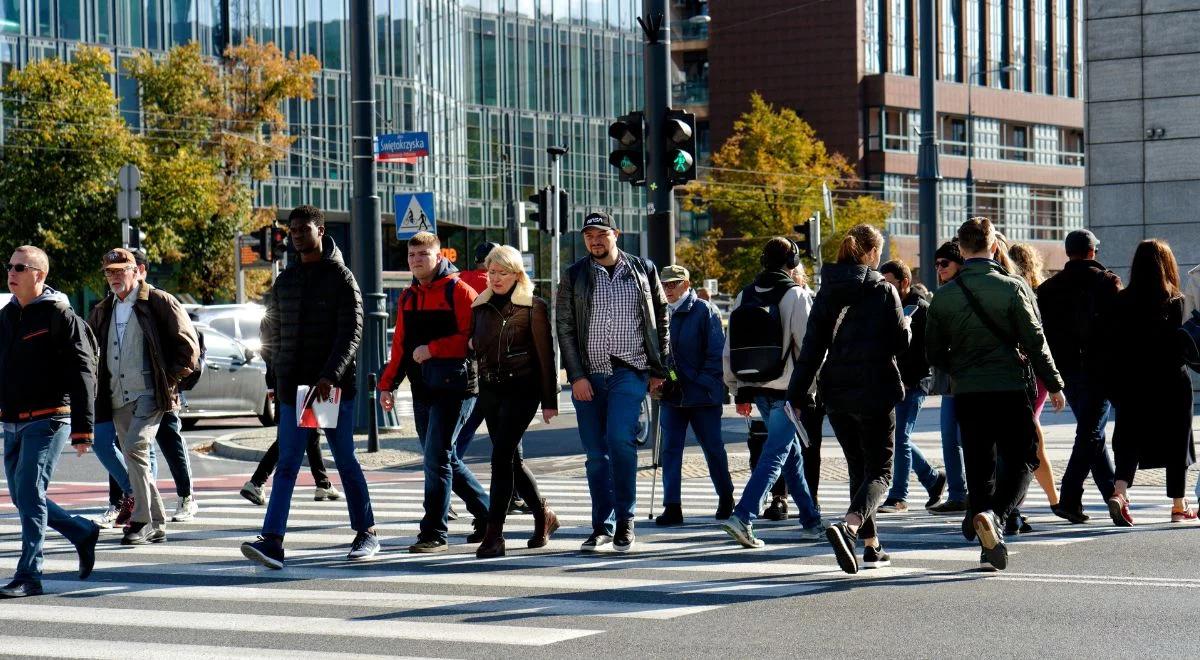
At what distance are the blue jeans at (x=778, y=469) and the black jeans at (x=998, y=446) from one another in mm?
1084

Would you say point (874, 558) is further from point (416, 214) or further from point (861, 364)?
point (416, 214)

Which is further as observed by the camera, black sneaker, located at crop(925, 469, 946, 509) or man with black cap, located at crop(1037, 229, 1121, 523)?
black sneaker, located at crop(925, 469, 946, 509)

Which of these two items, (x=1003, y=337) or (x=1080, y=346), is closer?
(x=1003, y=337)

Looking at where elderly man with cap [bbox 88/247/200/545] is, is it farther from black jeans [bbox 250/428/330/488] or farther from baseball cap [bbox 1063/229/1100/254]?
baseball cap [bbox 1063/229/1100/254]

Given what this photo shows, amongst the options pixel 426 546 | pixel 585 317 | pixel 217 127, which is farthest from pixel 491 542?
pixel 217 127

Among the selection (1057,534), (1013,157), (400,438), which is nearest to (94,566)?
(1057,534)

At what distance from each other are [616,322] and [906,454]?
116 inches

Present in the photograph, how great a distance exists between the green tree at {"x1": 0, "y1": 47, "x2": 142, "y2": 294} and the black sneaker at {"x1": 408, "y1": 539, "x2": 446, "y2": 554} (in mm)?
32795

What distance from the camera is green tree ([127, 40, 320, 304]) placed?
4350cm

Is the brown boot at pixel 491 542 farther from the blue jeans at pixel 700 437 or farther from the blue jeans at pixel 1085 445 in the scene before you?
the blue jeans at pixel 1085 445

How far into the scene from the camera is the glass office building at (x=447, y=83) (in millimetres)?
53969

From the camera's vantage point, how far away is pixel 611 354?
9.80 m

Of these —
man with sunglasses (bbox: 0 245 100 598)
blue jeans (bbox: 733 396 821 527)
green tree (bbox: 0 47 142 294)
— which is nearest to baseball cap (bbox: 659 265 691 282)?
blue jeans (bbox: 733 396 821 527)

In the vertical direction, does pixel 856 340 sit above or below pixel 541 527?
above
